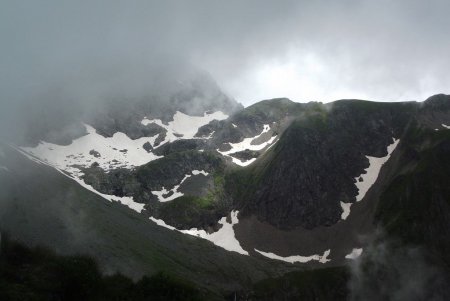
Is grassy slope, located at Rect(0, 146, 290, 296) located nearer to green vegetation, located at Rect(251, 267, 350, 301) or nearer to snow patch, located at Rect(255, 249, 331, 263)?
green vegetation, located at Rect(251, 267, 350, 301)

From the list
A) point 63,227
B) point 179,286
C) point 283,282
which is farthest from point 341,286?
point 63,227

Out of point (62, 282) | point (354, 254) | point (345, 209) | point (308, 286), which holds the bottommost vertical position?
point (62, 282)

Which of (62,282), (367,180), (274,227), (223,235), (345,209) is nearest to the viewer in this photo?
(62,282)

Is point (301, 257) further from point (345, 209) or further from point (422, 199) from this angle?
point (422, 199)

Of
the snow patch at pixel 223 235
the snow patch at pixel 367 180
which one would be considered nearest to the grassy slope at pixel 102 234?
the snow patch at pixel 223 235

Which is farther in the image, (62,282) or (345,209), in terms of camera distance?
(345,209)

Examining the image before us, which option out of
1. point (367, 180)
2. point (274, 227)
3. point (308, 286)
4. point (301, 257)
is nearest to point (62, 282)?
point (308, 286)

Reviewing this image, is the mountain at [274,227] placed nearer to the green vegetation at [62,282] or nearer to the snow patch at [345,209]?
the snow patch at [345,209]

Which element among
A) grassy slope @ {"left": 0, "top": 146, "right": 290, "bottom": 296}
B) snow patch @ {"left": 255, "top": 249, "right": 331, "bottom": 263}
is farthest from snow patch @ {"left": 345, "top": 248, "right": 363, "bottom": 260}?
grassy slope @ {"left": 0, "top": 146, "right": 290, "bottom": 296}

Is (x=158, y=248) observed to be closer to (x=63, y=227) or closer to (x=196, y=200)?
(x=63, y=227)

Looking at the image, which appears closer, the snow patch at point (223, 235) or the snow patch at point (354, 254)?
the snow patch at point (354, 254)

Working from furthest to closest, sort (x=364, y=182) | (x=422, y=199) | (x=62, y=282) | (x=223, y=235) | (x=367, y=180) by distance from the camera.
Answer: (x=367, y=180)
(x=364, y=182)
(x=223, y=235)
(x=422, y=199)
(x=62, y=282)

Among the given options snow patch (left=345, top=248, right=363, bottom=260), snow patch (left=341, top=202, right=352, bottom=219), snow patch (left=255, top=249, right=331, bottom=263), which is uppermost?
snow patch (left=341, top=202, right=352, bottom=219)
